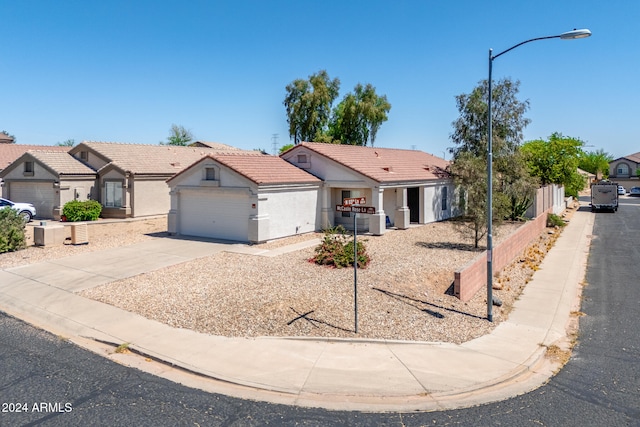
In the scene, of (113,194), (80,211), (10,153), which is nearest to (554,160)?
(113,194)

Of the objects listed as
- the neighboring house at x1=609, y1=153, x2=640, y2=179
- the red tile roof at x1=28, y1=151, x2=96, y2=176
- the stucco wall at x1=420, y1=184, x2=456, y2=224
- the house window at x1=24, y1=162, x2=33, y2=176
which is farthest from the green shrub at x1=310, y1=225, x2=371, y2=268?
the neighboring house at x1=609, y1=153, x2=640, y2=179

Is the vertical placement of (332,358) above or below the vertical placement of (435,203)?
below

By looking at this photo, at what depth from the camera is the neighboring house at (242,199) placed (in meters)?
20.7

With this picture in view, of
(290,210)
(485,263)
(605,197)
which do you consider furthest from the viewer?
(605,197)

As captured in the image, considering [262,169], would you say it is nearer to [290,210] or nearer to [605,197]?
[290,210]

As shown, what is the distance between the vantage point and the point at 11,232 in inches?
756

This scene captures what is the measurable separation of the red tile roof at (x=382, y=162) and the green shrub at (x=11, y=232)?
13.5 m

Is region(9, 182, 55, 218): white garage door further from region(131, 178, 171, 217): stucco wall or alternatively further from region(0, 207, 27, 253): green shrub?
region(0, 207, 27, 253): green shrub

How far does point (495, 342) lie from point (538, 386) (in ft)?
6.47

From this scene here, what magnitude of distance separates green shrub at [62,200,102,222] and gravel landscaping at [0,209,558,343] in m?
9.77

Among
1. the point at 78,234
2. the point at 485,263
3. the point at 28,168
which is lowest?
the point at 485,263

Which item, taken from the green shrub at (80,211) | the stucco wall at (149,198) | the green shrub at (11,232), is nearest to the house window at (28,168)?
the green shrub at (80,211)

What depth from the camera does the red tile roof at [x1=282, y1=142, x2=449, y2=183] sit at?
2453cm

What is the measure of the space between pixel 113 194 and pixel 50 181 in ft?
13.6
